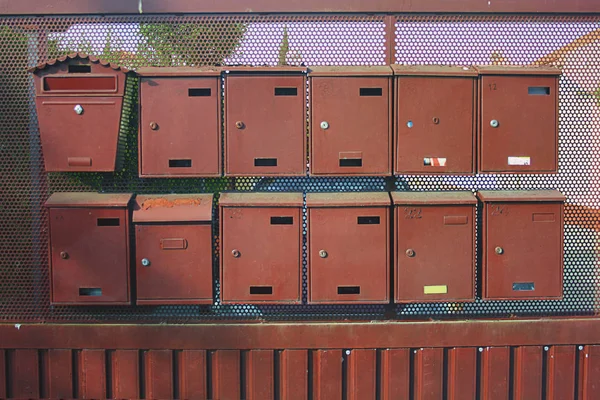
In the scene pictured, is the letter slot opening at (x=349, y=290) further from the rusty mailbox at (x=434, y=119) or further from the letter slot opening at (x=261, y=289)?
the rusty mailbox at (x=434, y=119)

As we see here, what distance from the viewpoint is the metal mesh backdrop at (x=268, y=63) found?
3.85 meters

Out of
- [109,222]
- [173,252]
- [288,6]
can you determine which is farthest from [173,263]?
[288,6]

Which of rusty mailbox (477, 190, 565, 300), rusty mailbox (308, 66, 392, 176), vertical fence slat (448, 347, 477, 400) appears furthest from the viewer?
vertical fence slat (448, 347, 477, 400)

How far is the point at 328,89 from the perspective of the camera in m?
3.61

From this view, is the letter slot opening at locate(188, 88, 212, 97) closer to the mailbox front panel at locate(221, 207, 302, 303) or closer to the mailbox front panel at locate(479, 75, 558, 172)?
the mailbox front panel at locate(221, 207, 302, 303)

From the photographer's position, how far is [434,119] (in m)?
3.65

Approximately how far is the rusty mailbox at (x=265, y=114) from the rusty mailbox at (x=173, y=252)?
0.47 m

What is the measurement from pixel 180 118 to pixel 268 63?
2.56ft

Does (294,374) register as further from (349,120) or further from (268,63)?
(268,63)

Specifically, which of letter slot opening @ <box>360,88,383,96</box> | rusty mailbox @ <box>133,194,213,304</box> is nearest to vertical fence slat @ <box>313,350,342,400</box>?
rusty mailbox @ <box>133,194,213,304</box>

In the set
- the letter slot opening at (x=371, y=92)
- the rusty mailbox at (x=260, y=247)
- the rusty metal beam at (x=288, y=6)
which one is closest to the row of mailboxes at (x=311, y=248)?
the rusty mailbox at (x=260, y=247)

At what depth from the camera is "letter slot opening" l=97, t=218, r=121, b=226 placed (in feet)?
12.0

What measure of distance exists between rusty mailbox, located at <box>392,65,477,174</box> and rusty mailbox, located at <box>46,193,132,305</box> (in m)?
2.01

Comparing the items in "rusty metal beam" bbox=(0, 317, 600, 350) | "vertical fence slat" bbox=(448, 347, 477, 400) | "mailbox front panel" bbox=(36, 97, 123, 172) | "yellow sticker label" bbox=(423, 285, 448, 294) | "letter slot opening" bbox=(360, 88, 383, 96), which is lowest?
"vertical fence slat" bbox=(448, 347, 477, 400)
